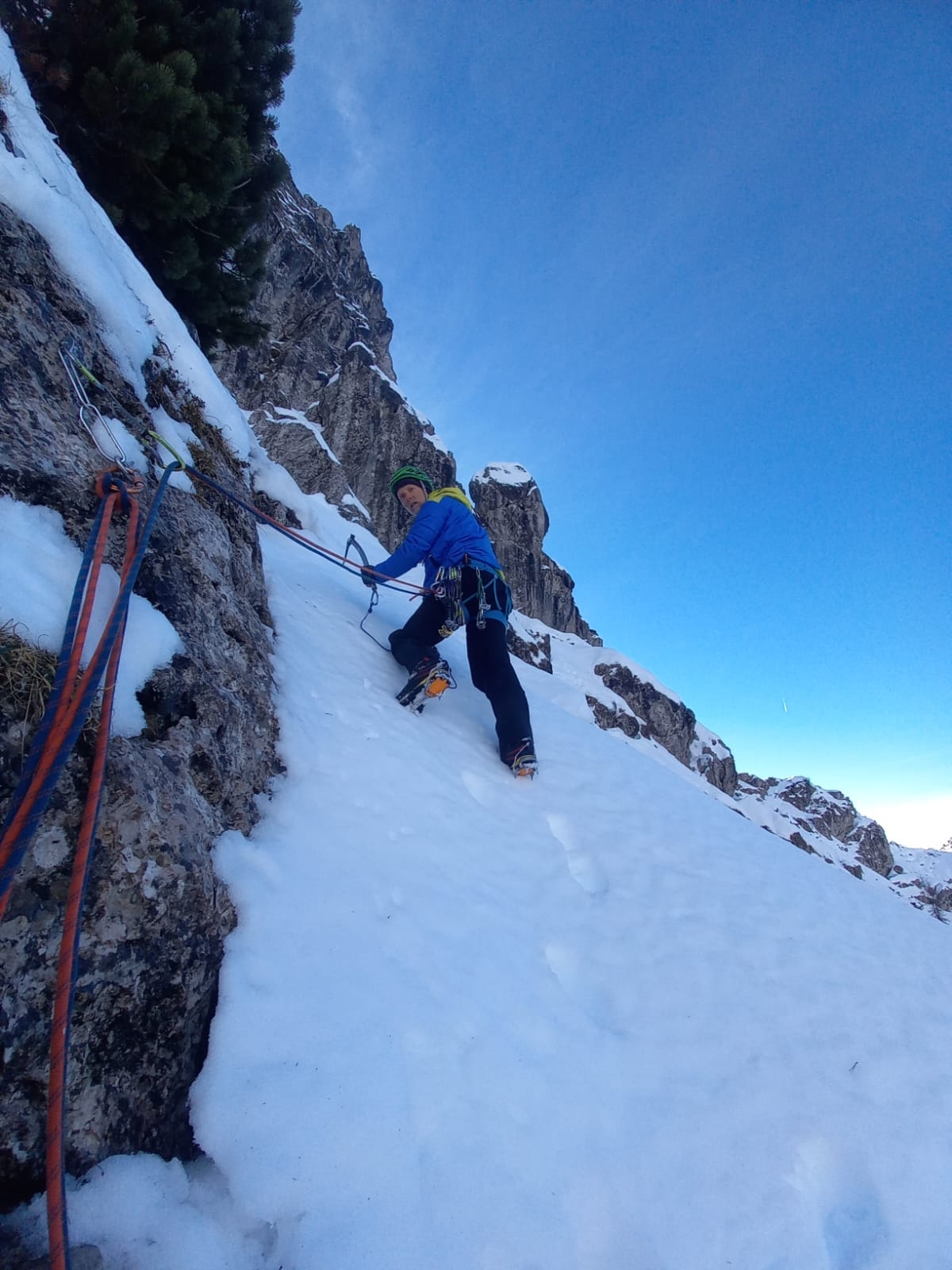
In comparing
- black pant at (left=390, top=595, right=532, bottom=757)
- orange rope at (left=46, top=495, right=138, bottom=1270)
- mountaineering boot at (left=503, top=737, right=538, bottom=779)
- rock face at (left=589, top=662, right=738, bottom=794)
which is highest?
rock face at (left=589, top=662, right=738, bottom=794)

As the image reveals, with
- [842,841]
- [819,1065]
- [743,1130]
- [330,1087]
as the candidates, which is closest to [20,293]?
[330,1087]

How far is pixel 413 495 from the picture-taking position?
6262 mm

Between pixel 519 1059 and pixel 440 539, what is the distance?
14.2ft

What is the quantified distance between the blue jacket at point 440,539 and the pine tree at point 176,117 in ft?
15.4

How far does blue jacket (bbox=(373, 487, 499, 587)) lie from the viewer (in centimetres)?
545

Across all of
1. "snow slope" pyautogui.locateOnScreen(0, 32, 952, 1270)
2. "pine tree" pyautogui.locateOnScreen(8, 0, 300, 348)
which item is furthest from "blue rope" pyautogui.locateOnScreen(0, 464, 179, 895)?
"pine tree" pyautogui.locateOnScreen(8, 0, 300, 348)

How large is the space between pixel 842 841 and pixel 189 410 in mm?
122087

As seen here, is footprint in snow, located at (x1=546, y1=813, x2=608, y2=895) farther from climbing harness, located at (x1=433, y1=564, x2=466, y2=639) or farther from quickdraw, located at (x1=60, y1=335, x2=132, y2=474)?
quickdraw, located at (x1=60, y1=335, x2=132, y2=474)

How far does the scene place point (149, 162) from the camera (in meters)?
6.14

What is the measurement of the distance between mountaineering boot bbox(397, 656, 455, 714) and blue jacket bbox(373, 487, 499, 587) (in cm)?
124

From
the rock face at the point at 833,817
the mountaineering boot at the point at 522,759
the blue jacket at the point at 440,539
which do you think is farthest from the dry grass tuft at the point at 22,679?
the rock face at the point at 833,817

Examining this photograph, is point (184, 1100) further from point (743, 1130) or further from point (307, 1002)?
point (743, 1130)

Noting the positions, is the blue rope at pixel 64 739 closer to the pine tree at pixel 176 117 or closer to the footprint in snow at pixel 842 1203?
the footprint in snow at pixel 842 1203

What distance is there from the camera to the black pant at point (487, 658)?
4574 mm
